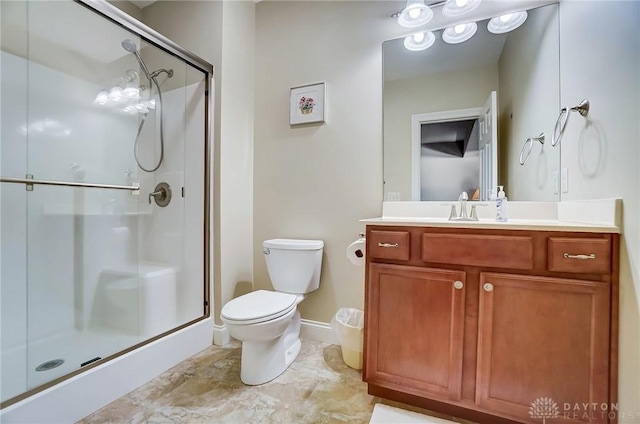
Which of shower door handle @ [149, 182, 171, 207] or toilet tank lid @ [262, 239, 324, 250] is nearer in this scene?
toilet tank lid @ [262, 239, 324, 250]

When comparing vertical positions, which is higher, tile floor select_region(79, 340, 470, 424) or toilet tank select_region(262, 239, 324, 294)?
toilet tank select_region(262, 239, 324, 294)

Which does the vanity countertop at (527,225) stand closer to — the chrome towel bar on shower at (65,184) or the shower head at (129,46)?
the chrome towel bar on shower at (65,184)

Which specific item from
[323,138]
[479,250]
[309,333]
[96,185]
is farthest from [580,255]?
[96,185]

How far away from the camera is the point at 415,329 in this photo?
4.12ft

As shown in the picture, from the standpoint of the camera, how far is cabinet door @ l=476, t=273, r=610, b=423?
1.01m

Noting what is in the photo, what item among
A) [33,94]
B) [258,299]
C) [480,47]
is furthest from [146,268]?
[480,47]

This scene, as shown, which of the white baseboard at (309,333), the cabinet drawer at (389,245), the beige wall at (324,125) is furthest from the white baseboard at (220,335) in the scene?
the cabinet drawer at (389,245)

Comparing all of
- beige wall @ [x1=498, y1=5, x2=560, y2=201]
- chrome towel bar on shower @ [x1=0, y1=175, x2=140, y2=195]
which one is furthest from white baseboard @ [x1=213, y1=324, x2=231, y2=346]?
beige wall @ [x1=498, y1=5, x2=560, y2=201]

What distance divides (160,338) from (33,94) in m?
1.73

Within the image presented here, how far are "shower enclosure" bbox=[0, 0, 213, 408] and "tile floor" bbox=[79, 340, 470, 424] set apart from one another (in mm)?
265

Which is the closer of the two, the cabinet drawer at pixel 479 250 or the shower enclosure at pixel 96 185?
the cabinet drawer at pixel 479 250

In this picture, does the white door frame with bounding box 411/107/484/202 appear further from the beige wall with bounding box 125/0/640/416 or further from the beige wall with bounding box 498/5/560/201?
the beige wall with bounding box 498/5/560/201

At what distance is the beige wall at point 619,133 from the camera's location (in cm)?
90

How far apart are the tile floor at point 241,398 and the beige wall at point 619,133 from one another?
866 mm
